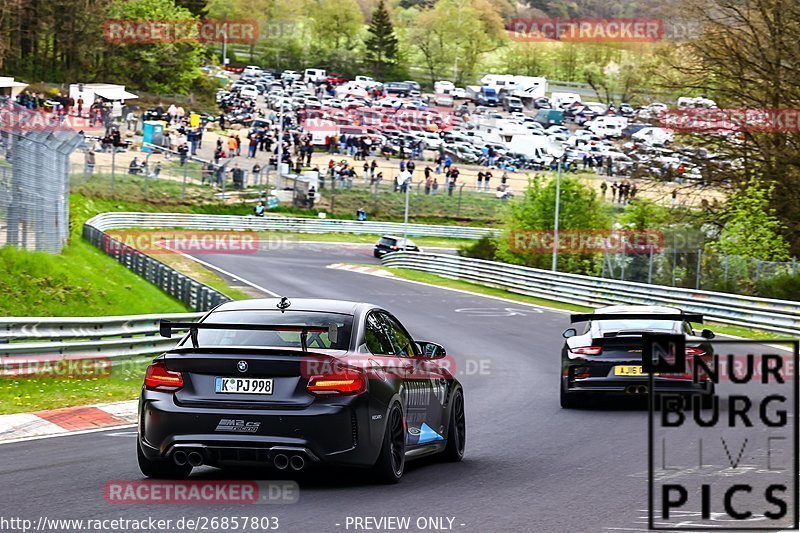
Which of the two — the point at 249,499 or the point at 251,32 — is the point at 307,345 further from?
the point at 251,32

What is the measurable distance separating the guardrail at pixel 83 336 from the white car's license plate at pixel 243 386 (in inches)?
329

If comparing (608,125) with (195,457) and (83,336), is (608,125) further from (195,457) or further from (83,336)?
(195,457)

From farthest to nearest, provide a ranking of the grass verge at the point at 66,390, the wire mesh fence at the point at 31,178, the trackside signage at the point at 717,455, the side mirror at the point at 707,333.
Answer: the wire mesh fence at the point at 31,178 → the grass verge at the point at 66,390 → the side mirror at the point at 707,333 → the trackside signage at the point at 717,455

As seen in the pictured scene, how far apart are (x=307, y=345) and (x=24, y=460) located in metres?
2.95

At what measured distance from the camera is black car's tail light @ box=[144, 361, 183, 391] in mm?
8820

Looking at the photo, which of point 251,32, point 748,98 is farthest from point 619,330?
point 251,32

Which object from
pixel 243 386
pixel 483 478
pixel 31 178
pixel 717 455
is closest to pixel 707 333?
pixel 717 455

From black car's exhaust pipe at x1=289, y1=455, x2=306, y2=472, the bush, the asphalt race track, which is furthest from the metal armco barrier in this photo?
the bush

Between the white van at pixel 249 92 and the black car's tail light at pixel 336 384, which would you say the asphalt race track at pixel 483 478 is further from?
the white van at pixel 249 92

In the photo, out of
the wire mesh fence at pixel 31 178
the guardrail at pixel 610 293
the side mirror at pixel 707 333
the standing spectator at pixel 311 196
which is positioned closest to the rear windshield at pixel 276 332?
the side mirror at pixel 707 333

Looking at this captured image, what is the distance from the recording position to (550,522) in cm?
776

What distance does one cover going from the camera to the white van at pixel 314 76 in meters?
120

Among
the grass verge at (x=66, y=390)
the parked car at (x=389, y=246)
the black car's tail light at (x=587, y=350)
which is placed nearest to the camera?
the grass verge at (x=66, y=390)

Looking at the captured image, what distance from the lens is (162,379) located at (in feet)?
29.1
